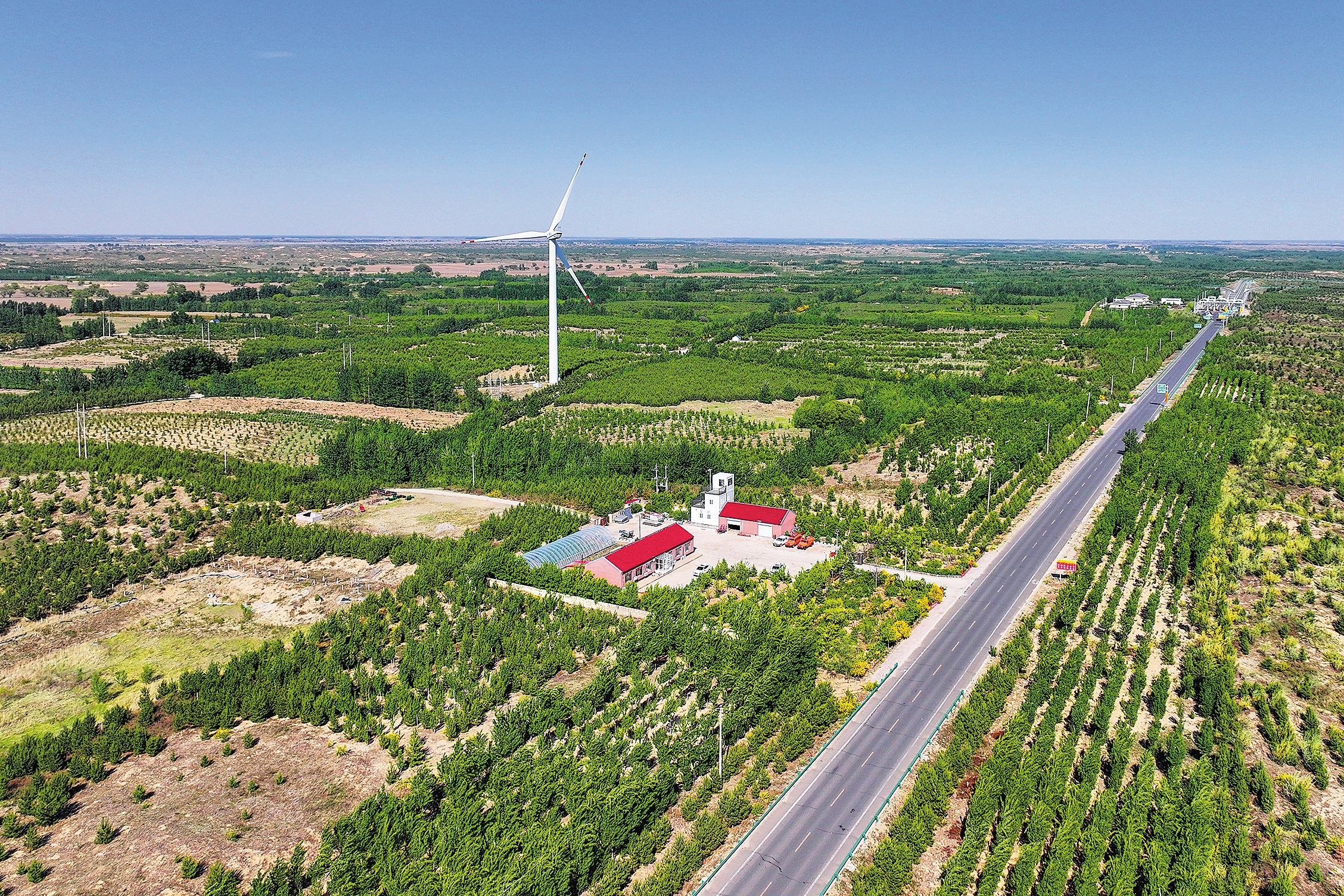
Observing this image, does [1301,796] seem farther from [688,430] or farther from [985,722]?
[688,430]

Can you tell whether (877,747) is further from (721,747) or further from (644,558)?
(644,558)

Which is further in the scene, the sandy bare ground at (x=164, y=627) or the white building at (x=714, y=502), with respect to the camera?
the white building at (x=714, y=502)

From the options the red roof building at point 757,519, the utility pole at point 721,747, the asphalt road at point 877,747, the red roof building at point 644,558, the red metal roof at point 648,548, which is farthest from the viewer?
the red roof building at point 757,519

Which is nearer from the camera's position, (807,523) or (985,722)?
(985,722)

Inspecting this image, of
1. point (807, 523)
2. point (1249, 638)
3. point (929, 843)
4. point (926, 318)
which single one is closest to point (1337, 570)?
point (1249, 638)

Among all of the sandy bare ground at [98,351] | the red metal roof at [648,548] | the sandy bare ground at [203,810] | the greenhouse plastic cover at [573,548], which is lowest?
the sandy bare ground at [203,810]

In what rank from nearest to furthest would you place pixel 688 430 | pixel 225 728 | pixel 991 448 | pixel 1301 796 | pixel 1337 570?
pixel 1301 796
pixel 225 728
pixel 1337 570
pixel 991 448
pixel 688 430

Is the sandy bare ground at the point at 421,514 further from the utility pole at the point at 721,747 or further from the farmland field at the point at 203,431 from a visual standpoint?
the utility pole at the point at 721,747

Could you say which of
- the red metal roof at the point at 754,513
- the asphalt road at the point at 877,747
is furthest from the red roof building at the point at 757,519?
the asphalt road at the point at 877,747

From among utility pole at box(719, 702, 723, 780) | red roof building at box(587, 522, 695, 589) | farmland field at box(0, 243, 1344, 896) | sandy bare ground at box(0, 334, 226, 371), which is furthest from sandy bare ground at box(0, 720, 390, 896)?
sandy bare ground at box(0, 334, 226, 371)
